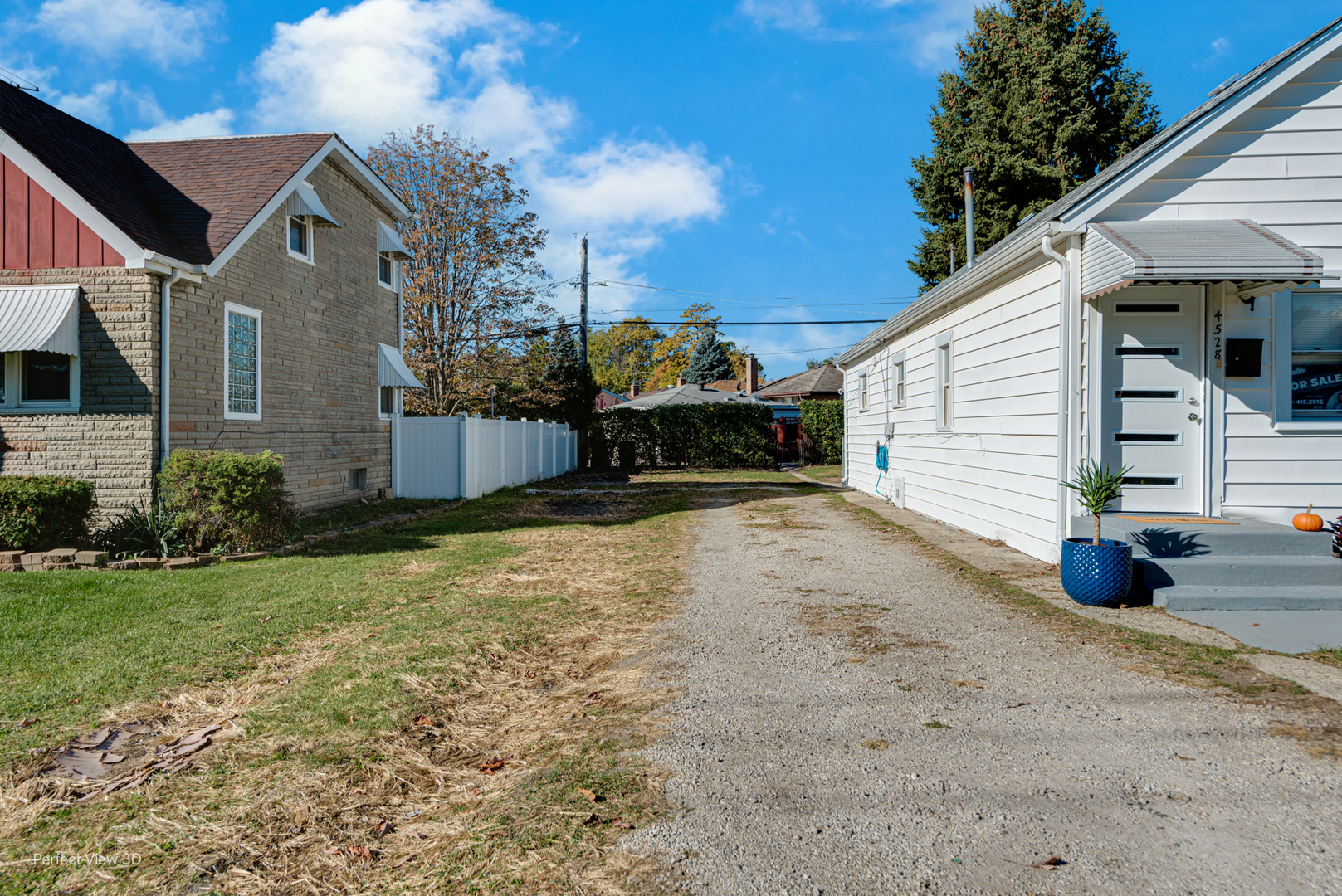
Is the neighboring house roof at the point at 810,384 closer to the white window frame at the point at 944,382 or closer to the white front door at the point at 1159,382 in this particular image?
the white window frame at the point at 944,382

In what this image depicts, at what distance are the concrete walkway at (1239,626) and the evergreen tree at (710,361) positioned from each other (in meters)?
52.9

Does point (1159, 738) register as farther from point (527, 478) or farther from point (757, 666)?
point (527, 478)

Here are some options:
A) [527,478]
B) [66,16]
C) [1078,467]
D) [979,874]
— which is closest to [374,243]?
[66,16]

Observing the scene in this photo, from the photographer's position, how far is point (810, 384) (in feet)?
125

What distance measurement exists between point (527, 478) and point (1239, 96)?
16.5 meters

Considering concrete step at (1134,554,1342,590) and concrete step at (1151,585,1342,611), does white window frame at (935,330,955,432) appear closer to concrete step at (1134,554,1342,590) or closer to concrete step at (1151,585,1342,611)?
concrete step at (1134,554,1342,590)

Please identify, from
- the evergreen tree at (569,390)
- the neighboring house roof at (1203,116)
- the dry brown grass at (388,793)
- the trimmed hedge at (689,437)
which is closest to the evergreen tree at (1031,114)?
the trimmed hedge at (689,437)

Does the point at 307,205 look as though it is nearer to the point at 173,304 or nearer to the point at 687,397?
the point at 173,304

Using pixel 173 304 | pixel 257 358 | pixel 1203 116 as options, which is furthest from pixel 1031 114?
pixel 173 304

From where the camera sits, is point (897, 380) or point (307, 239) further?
point (897, 380)

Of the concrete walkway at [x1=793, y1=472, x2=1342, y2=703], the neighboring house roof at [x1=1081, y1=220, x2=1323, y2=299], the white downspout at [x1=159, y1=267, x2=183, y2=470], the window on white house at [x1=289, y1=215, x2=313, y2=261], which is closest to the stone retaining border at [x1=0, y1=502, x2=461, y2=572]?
the white downspout at [x1=159, y1=267, x2=183, y2=470]

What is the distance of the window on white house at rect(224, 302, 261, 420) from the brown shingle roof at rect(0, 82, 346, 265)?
1089mm

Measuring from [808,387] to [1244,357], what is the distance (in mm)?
30982

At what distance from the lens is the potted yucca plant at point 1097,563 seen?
5.79 meters
